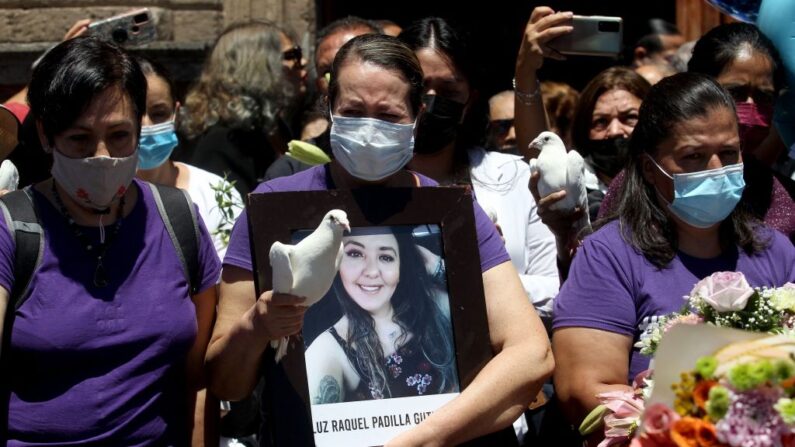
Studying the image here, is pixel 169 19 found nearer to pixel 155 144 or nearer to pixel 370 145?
pixel 155 144

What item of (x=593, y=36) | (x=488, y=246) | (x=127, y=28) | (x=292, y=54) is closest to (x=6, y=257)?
(x=488, y=246)

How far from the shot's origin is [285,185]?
11.5 feet

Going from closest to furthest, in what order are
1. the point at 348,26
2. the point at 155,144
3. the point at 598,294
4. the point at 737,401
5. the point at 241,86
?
the point at 737,401, the point at 598,294, the point at 155,144, the point at 348,26, the point at 241,86

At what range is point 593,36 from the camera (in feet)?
15.1

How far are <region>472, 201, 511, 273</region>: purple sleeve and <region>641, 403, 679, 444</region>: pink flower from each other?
0.98 meters

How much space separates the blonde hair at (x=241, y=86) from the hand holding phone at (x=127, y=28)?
0.42 metres

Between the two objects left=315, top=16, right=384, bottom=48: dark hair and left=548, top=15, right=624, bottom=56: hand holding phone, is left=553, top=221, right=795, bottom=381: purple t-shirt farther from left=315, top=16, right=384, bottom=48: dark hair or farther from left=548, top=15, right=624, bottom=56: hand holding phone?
left=315, top=16, right=384, bottom=48: dark hair

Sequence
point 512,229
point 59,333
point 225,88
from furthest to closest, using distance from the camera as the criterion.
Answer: point 225,88, point 512,229, point 59,333

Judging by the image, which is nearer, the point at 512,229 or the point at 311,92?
the point at 512,229

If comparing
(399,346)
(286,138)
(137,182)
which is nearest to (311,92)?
(286,138)

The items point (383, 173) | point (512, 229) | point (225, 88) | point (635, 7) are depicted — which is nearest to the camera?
point (383, 173)

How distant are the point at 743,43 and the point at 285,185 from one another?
2.04 meters

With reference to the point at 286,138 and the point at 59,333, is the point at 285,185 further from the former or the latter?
the point at 286,138

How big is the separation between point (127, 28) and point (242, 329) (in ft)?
8.69
